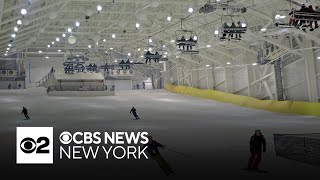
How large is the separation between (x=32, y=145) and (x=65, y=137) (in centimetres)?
328

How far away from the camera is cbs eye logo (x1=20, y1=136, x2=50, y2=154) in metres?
10.5

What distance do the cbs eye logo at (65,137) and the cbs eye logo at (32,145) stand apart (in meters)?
1.08

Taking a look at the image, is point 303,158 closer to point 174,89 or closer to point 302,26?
point 302,26

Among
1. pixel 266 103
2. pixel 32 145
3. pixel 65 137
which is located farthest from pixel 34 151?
pixel 266 103

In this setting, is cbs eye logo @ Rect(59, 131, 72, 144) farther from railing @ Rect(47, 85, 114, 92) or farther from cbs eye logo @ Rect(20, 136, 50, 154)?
railing @ Rect(47, 85, 114, 92)

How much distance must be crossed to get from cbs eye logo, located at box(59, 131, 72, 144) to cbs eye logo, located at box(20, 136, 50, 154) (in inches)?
42.5

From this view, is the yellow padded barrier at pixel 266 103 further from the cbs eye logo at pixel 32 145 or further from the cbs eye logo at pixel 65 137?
the cbs eye logo at pixel 32 145

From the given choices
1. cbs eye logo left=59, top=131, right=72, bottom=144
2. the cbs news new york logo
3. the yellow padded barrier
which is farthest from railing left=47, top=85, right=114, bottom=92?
the cbs news new york logo

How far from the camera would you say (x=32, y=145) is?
10.8 meters

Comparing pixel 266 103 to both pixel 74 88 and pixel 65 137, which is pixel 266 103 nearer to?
pixel 65 137

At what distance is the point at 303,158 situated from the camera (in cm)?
965

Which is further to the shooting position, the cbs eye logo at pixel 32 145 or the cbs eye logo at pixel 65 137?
the cbs eye logo at pixel 65 137

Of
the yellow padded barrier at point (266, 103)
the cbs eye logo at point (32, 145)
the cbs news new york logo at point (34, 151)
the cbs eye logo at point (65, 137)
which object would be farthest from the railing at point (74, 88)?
the cbs eye logo at point (32, 145)

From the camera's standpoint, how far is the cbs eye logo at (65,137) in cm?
1296
